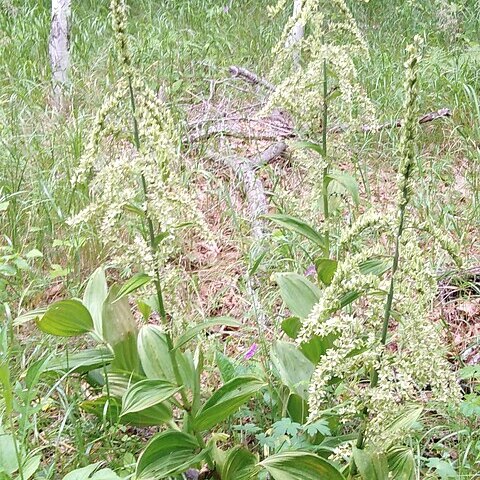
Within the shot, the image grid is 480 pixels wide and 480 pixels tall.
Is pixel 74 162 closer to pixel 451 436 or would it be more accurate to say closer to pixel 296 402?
pixel 296 402

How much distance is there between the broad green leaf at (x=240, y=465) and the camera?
1850 mm

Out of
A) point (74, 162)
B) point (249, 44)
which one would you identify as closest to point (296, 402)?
point (74, 162)

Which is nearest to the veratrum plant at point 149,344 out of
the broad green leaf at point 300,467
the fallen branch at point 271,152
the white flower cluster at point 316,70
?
the broad green leaf at point 300,467

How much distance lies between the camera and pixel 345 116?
7.24 feet

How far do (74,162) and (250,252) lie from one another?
49.4 inches

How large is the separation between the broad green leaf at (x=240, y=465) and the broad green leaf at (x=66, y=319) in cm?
63

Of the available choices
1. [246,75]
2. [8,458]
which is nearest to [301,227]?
[8,458]

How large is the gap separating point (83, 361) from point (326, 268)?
0.86 m

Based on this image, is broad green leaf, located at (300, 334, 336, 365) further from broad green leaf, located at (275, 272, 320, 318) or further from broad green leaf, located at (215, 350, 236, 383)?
broad green leaf, located at (215, 350, 236, 383)

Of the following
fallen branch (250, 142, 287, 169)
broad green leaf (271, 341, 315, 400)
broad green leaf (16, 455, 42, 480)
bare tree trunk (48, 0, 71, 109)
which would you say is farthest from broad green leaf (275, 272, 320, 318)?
bare tree trunk (48, 0, 71, 109)

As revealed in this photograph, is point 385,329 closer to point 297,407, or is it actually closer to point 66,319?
point 297,407

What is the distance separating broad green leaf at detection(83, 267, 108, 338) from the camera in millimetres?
2176

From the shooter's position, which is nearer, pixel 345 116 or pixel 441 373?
pixel 441 373

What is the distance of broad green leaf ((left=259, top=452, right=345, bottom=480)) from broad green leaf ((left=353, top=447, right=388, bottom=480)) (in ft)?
0.21
